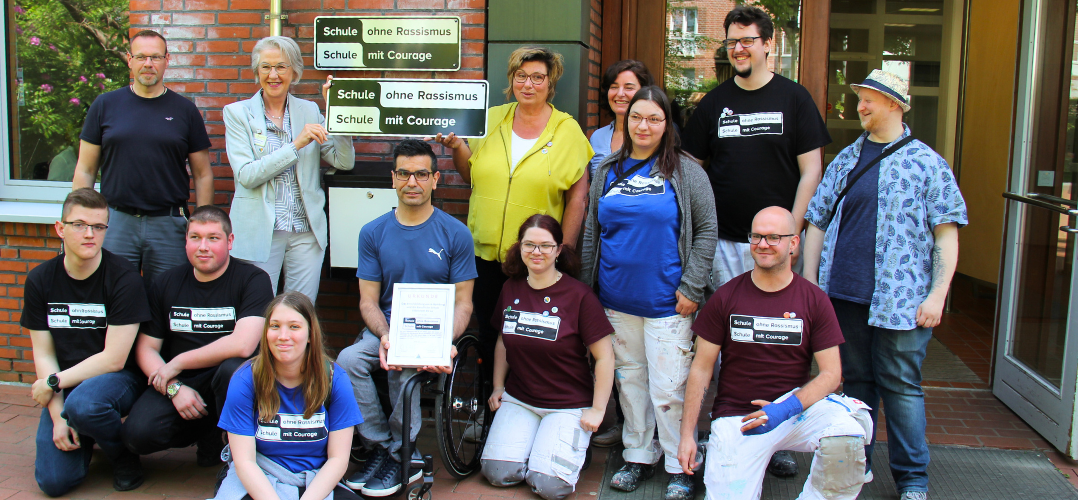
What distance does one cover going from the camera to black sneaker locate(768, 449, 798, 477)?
382 centimetres

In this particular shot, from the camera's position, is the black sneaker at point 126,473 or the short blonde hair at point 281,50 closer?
the black sneaker at point 126,473

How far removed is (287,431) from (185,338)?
951 millimetres

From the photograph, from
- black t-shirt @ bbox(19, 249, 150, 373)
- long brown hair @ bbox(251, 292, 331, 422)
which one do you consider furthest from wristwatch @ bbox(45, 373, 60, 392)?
long brown hair @ bbox(251, 292, 331, 422)

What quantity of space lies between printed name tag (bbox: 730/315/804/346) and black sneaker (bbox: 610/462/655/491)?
2.71ft

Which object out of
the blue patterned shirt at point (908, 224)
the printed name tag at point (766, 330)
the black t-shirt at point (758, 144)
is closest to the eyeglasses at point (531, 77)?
the black t-shirt at point (758, 144)

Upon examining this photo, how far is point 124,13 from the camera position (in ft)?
17.4

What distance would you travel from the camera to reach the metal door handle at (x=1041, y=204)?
4.04m

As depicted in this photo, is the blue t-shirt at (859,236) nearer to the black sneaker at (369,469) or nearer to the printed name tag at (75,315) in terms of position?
the black sneaker at (369,469)

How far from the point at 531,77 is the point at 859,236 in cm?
171

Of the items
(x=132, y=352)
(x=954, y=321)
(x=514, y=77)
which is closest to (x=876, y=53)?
(x=954, y=321)

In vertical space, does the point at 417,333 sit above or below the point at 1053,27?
below

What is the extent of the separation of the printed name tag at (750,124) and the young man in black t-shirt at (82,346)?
287 centimetres

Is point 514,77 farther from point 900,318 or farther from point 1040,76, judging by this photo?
point 1040,76

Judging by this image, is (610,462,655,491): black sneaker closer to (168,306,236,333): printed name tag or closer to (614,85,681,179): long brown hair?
(614,85,681,179): long brown hair
